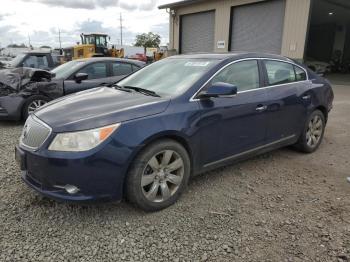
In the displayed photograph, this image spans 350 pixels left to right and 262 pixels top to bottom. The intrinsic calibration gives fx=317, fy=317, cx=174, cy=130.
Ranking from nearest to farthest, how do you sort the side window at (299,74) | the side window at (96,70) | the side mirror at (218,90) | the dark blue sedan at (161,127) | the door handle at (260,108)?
1. the dark blue sedan at (161,127)
2. the side mirror at (218,90)
3. the door handle at (260,108)
4. the side window at (299,74)
5. the side window at (96,70)

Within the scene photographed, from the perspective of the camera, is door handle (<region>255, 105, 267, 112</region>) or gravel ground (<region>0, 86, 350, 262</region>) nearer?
gravel ground (<region>0, 86, 350, 262</region>)

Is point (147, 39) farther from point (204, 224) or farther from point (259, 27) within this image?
point (204, 224)

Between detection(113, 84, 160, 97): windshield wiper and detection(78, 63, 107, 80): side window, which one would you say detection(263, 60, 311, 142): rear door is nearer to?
detection(113, 84, 160, 97): windshield wiper

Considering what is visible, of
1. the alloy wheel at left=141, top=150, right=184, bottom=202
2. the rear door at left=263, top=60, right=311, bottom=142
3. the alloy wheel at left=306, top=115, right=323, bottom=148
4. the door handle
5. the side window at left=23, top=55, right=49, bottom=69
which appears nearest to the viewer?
the alloy wheel at left=141, top=150, right=184, bottom=202

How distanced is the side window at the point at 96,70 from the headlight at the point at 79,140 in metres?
4.86

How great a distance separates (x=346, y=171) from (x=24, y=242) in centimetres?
392

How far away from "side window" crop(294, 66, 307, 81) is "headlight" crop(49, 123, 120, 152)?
317 centimetres

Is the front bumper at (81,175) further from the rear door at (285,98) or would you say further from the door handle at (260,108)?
the rear door at (285,98)

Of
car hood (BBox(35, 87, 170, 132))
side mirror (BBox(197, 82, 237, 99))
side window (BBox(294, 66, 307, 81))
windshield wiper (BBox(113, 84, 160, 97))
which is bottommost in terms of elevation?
car hood (BBox(35, 87, 170, 132))

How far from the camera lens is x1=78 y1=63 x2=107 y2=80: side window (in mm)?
7277

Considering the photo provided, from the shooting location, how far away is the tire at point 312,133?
187 inches

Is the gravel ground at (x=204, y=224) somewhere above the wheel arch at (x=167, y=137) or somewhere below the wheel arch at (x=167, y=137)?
below

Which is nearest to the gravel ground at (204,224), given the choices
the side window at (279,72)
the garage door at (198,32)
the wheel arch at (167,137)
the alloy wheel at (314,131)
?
the wheel arch at (167,137)

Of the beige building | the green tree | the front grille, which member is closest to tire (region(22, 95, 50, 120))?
the front grille
